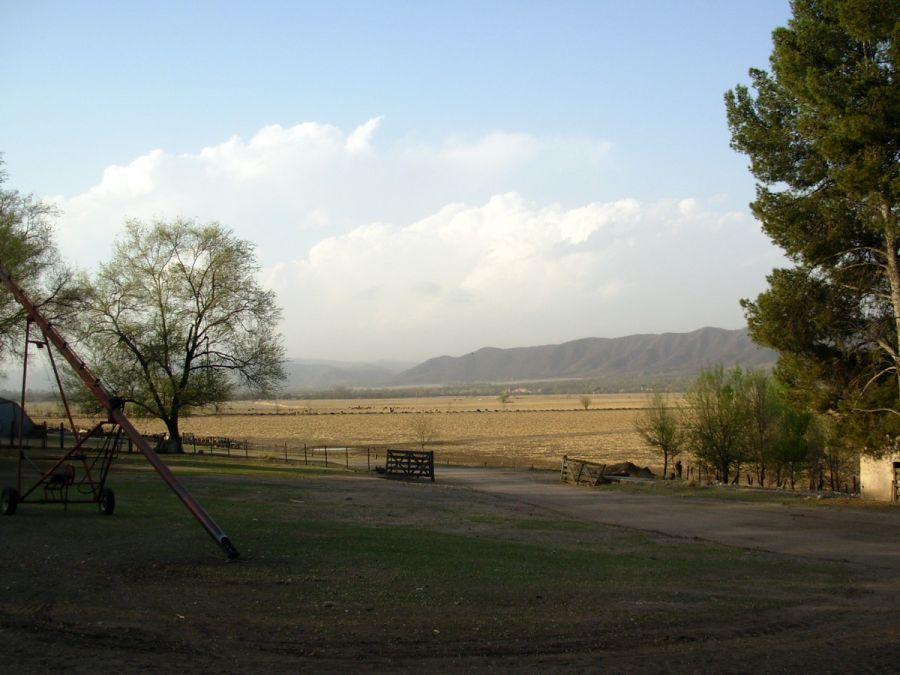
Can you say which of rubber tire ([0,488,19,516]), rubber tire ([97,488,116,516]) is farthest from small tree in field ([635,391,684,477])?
rubber tire ([0,488,19,516])

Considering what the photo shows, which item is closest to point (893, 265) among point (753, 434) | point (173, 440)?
point (753, 434)

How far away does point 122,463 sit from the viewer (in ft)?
107

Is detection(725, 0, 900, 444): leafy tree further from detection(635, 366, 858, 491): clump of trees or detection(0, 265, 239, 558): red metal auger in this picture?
detection(0, 265, 239, 558): red metal auger

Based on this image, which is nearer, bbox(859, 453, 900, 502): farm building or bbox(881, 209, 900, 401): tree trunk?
bbox(881, 209, 900, 401): tree trunk

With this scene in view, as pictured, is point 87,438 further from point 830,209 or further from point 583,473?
point 583,473

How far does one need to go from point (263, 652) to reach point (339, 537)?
721cm

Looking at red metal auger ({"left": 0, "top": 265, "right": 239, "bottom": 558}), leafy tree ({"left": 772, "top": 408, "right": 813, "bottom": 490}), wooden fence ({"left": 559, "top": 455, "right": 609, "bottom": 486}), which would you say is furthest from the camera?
leafy tree ({"left": 772, "top": 408, "right": 813, "bottom": 490})

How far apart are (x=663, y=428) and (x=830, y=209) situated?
1960cm

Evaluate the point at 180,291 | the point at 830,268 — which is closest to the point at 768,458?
the point at 830,268

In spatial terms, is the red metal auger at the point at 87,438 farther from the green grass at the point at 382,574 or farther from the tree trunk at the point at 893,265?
the tree trunk at the point at 893,265

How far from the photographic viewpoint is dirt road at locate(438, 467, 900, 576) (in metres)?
16.7

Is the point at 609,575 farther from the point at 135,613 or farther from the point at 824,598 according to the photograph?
the point at 135,613

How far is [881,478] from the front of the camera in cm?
2597

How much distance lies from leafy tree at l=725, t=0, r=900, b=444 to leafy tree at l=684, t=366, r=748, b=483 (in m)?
11.8
